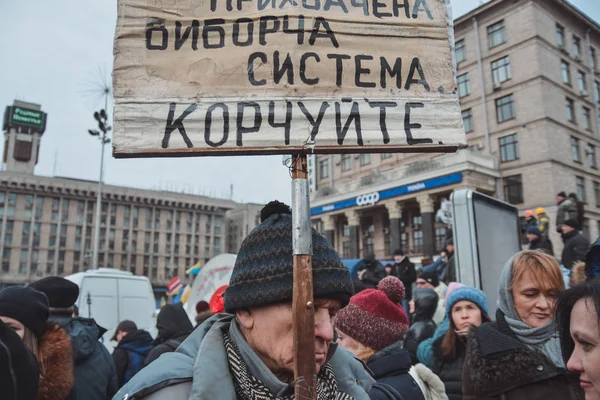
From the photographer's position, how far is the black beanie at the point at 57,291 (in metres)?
3.21

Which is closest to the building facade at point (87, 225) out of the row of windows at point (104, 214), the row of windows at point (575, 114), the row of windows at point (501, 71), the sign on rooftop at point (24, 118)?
the row of windows at point (104, 214)

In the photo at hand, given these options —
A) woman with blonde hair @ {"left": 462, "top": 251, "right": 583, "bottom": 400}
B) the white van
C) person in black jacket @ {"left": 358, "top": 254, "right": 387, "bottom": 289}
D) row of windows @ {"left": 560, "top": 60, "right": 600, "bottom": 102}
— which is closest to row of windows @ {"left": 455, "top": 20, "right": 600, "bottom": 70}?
row of windows @ {"left": 560, "top": 60, "right": 600, "bottom": 102}

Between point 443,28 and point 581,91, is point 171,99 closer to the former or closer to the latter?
point 443,28

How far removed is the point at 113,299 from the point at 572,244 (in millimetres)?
9026

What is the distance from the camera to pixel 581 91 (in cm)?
3312

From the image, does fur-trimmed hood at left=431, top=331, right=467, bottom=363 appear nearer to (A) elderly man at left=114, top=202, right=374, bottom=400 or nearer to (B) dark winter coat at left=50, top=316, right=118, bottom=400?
(A) elderly man at left=114, top=202, right=374, bottom=400

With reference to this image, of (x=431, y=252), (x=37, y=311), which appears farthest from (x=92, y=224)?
(x=37, y=311)

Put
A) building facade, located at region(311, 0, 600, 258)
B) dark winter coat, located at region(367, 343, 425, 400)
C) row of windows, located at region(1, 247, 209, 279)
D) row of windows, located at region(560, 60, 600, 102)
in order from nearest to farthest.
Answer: dark winter coat, located at region(367, 343, 425, 400)
building facade, located at region(311, 0, 600, 258)
row of windows, located at region(560, 60, 600, 102)
row of windows, located at region(1, 247, 209, 279)

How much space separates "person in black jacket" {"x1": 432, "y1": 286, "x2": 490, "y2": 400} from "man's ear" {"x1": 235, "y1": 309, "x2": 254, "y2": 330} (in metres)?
2.35

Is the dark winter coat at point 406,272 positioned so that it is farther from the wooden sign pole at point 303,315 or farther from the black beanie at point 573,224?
the wooden sign pole at point 303,315

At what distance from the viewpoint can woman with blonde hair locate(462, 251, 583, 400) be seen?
7.14ft

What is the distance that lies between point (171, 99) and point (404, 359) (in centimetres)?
180

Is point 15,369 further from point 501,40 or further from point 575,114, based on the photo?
point 575,114

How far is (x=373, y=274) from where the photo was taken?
8414mm
